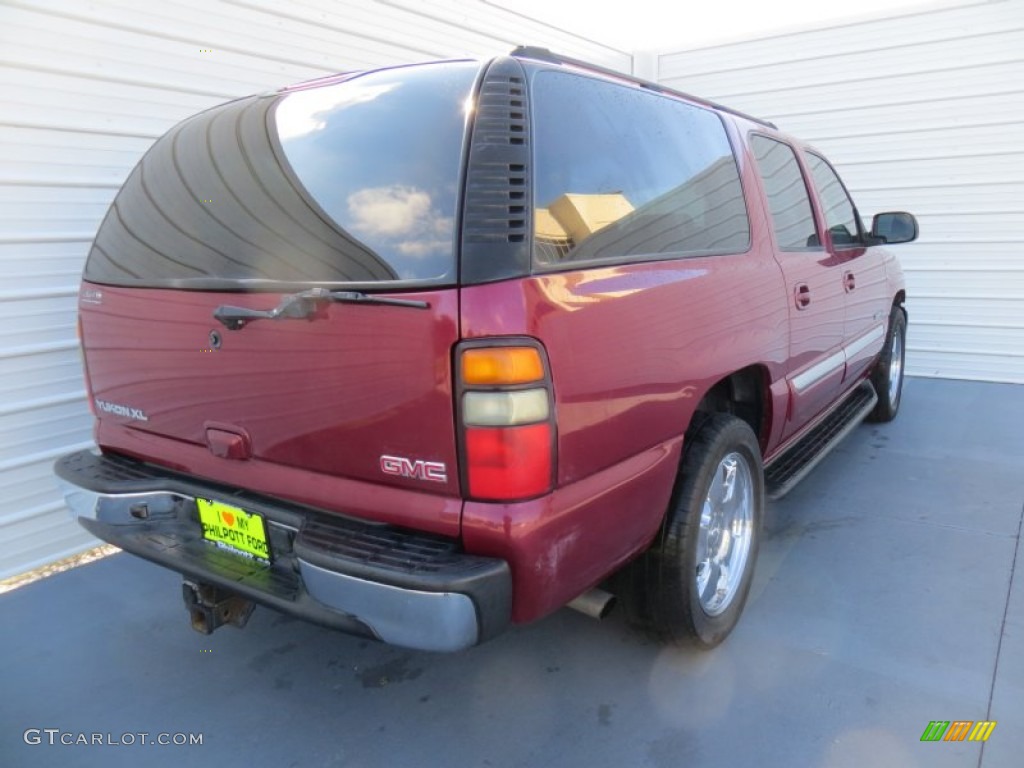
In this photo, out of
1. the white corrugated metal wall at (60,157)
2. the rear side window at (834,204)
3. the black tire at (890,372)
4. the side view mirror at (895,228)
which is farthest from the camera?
the black tire at (890,372)

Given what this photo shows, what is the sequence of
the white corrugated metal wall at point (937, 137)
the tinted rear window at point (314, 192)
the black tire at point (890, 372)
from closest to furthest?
the tinted rear window at point (314, 192)
the black tire at point (890, 372)
the white corrugated metal wall at point (937, 137)

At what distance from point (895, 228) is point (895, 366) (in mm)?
1410

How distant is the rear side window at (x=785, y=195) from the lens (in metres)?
3.12

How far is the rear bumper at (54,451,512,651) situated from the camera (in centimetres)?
165

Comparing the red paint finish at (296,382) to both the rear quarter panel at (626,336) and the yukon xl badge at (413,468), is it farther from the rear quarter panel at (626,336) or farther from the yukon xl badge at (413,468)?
the rear quarter panel at (626,336)

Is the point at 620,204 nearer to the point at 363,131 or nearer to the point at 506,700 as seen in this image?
the point at 363,131

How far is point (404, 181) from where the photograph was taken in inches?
71.2

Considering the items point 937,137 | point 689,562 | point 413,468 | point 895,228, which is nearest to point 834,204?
point 895,228

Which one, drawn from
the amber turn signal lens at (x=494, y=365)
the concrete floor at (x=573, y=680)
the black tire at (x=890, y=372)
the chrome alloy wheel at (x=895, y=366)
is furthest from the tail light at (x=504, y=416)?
the chrome alloy wheel at (x=895, y=366)

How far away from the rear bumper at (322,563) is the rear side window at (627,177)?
779mm

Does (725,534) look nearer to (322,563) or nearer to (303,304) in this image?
(322,563)

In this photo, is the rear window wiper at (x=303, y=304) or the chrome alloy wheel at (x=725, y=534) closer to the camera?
the rear window wiper at (x=303, y=304)

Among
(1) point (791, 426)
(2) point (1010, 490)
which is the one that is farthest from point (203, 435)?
(2) point (1010, 490)

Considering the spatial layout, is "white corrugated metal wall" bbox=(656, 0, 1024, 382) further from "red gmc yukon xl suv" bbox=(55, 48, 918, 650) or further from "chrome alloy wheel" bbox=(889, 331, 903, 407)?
"red gmc yukon xl suv" bbox=(55, 48, 918, 650)
